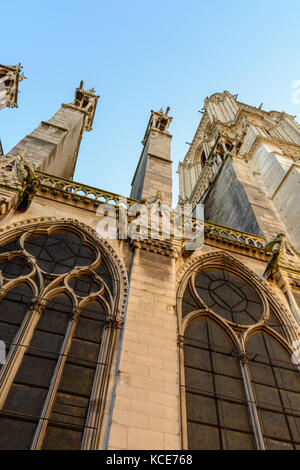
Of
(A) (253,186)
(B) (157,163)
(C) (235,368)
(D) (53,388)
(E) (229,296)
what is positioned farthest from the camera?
(A) (253,186)

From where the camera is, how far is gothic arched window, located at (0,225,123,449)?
452 cm

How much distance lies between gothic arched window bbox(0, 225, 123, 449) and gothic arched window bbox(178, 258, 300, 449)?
132 centimetres

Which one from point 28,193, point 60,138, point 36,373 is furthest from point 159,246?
point 60,138

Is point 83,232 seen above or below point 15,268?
above

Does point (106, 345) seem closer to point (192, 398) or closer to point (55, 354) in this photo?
point (55, 354)

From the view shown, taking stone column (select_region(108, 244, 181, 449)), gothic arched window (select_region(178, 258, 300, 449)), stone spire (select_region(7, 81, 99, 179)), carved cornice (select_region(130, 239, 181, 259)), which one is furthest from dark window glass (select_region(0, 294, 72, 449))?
stone spire (select_region(7, 81, 99, 179))

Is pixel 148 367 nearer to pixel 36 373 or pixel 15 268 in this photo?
pixel 36 373

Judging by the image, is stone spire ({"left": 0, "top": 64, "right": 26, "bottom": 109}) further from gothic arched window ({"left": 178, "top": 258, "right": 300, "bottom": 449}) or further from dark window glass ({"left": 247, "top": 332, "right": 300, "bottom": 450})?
dark window glass ({"left": 247, "top": 332, "right": 300, "bottom": 450})

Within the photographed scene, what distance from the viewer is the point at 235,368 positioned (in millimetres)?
6148

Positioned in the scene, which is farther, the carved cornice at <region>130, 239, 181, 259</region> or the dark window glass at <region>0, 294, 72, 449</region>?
the carved cornice at <region>130, 239, 181, 259</region>

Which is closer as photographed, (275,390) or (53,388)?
(53,388)

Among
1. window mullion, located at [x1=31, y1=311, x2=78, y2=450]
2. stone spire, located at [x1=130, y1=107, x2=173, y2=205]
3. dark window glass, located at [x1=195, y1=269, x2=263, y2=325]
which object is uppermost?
stone spire, located at [x1=130, y1=107, x2=173, y2=205]

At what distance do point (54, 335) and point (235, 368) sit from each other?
291cm
